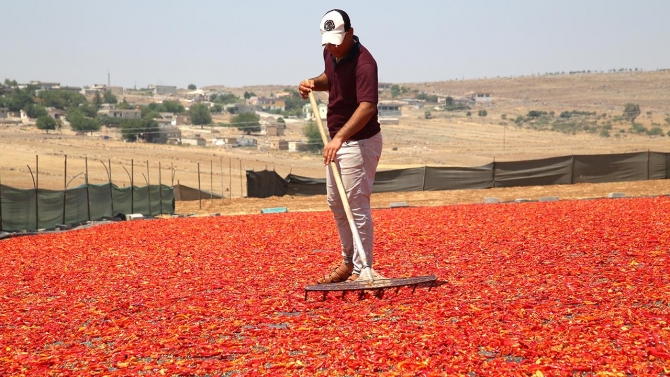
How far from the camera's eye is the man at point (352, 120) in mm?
7070

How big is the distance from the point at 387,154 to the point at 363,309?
289 feet

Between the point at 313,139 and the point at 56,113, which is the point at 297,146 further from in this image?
the point at 56,113

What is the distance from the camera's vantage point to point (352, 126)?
700cm

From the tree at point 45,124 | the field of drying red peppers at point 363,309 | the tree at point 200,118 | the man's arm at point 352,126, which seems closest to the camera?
the field of drying red peppers at point 363,309

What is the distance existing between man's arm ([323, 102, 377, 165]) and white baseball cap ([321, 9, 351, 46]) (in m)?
0.62

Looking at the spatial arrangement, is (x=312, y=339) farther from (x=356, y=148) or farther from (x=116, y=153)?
(x=116, y=153)

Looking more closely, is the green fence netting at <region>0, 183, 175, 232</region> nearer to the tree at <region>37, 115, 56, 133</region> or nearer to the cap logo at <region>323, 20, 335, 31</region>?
the cap logo at <region>323, 20, 335, 31</region>

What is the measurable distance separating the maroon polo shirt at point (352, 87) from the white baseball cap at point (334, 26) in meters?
0.22

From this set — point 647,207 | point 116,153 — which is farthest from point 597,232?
point 116,153

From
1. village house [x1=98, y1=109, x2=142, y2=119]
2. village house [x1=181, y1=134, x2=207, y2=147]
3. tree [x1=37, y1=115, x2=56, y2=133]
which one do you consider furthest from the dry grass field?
village house [x1=98, y1=109, x2=142, y2=119]

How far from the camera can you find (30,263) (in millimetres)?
11320

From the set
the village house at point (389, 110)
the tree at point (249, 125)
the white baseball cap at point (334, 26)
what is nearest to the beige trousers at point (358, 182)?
the white baseball cap at point (334, 26)

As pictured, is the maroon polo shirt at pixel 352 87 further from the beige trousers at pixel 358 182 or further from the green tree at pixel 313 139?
the green tree at pixel 313 139

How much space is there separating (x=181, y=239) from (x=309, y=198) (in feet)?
77.3
